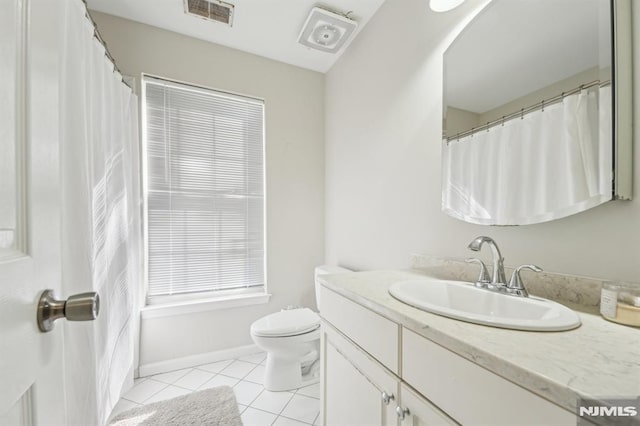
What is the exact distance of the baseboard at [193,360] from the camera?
1831 millimetres

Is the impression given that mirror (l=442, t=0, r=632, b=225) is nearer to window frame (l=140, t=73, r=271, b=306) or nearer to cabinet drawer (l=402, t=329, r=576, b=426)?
cabinet drawer (l=402, t=329, r=576, b=426)

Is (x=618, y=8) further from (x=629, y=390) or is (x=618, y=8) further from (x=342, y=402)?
(x=342, y=402)

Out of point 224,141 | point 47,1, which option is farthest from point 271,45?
point 47,1

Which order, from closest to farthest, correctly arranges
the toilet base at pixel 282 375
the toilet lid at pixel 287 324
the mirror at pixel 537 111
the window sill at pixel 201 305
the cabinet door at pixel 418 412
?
the cabinet door at pixel 418 412
the mirror at pixel 537 111
the toilet lid at pixel 287 324
the toilet base at pixel 282 375
the window sill at pixel 201 305

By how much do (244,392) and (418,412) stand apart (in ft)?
4.55

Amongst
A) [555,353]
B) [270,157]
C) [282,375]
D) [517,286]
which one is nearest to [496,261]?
[517,286]

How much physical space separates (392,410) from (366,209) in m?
1.22

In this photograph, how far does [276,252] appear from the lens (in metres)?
2.22

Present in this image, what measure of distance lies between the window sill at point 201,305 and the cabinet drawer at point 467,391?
63.9 inches

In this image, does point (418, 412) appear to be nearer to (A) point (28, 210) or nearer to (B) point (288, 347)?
(A) point (28, 210)

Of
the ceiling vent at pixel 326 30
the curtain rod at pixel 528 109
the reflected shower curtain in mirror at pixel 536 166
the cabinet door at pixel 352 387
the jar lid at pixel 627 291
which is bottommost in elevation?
the cabinet door at pixel 352 387

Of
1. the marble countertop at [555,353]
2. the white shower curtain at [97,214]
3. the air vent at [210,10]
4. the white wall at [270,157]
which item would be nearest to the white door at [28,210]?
the white shower curtain at [97,214]

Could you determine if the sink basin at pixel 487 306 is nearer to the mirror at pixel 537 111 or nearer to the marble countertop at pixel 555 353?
the marble countertop at pixel 555 353

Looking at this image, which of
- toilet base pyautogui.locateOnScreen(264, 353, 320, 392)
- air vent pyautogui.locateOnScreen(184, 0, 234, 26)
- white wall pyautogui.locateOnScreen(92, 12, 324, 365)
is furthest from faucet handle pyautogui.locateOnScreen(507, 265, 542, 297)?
air vent pyautogui.locateOnScreen(184, 0, 234, 26)
